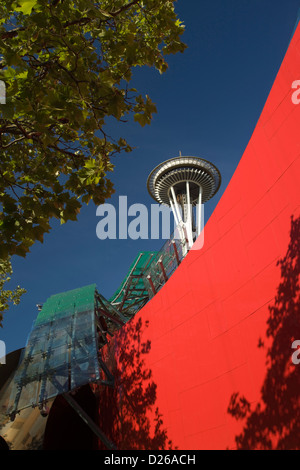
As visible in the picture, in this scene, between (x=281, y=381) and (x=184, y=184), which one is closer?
(x=281, y=381)

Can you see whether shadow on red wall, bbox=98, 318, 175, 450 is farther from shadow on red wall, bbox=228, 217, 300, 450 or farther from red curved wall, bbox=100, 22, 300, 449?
shadow on red wall, bbox=228, 217, 300, 450

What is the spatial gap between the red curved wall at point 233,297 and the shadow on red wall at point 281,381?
0.19 ft

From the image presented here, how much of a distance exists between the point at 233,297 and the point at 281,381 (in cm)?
197

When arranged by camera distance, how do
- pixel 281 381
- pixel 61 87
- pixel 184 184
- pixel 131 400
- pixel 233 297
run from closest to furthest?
1. pixel 61 87
2. pixel 281 381
3. pixel 233 297
4. pixel 131 400
5. pixel 184 184

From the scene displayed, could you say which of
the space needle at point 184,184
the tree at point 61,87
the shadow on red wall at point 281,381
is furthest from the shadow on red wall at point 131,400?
the space needle at point 184,184

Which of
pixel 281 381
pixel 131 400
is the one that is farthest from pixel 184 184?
pixel 281 381

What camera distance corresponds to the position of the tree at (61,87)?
3.38 meters

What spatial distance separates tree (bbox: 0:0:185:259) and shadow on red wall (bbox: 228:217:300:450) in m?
3.66

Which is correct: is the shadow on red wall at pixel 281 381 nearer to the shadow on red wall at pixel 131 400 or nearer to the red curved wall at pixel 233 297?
the red curved wall at pixel 233 297

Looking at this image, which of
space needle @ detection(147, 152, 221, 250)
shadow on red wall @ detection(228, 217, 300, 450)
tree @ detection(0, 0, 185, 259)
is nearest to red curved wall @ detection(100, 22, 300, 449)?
shadow on red wall @ detection(228, 217, 300, 450)

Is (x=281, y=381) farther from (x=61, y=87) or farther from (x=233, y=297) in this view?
(x=61, y=87)

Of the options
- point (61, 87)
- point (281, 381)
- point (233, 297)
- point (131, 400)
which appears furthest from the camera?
point (131, 400)

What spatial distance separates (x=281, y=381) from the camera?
203 inches

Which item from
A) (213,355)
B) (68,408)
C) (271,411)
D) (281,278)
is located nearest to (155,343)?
(213,355)
